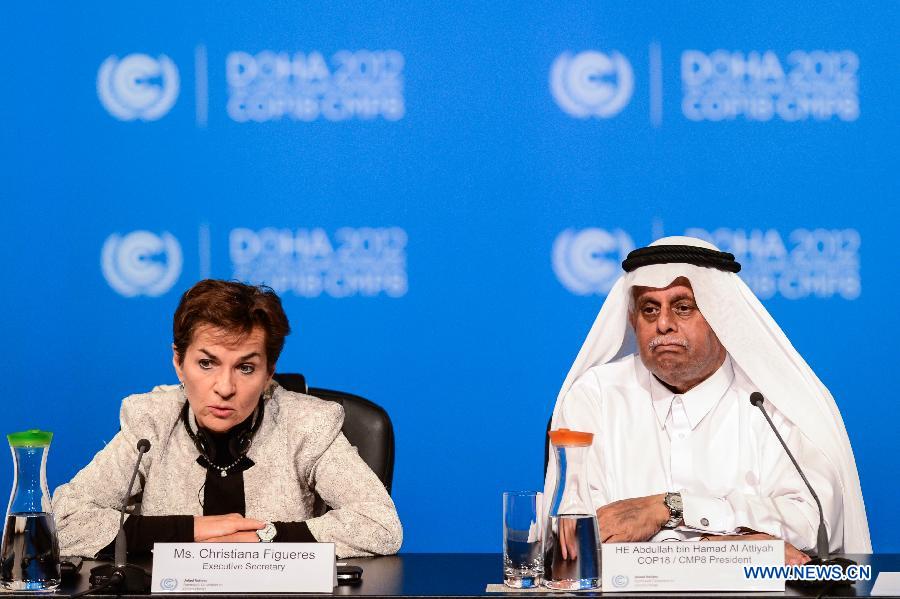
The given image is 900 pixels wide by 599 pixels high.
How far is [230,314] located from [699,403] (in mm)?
1314

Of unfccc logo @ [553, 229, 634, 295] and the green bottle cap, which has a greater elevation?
unfccc logo @ [553, 229, 634, 295]

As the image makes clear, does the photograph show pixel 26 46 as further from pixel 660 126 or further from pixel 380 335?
pixel 660 126

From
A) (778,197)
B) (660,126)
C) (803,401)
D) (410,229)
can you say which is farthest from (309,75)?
(803,401)

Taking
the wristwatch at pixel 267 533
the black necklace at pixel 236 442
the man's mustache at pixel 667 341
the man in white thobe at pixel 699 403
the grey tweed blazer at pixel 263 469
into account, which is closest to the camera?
the wristwatch at pixel 267 533

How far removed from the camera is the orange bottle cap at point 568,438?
2.20 meters

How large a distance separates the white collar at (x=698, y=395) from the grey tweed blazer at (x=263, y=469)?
35.8 inches

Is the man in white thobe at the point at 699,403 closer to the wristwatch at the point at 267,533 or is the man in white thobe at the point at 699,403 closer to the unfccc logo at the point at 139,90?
the wristwatch at the point at 267,533

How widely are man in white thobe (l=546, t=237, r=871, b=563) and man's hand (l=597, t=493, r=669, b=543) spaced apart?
0.4 inches

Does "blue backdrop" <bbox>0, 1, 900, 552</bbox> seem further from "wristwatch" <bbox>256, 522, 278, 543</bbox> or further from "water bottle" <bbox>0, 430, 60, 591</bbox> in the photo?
"water bottle" <bbox>0, 430, 60, 591</bbox>

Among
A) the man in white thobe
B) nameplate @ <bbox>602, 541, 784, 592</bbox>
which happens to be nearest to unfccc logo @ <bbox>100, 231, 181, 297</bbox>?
the man in white thobe

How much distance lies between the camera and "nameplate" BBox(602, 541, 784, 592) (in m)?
2.13

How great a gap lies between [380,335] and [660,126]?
1269mm

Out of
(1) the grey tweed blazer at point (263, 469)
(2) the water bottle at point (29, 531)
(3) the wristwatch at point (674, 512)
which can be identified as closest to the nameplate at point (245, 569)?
(2) the water bottle at point (29, 531)

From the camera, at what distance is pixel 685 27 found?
4.34m
